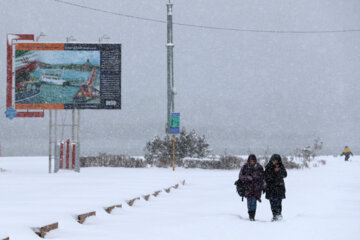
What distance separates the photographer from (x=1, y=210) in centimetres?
828

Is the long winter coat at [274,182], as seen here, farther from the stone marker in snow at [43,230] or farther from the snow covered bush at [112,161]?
the snow covered bush at [112,161]

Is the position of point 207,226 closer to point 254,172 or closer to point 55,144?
point 254,172

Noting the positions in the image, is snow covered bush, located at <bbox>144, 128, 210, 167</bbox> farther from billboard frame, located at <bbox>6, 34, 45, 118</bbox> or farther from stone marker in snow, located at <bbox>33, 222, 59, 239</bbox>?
stone marker in snow, located at <bbox>33, 222, 59, 239</bbox>

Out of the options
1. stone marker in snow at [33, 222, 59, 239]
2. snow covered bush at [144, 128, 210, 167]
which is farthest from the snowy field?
snow covered bush at [144, 128, 210, 167]

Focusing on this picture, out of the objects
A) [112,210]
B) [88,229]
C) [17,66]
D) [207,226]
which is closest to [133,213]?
[112,210]

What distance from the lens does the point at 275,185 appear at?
10.9m

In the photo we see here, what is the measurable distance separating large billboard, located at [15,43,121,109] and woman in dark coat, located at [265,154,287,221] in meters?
17.2

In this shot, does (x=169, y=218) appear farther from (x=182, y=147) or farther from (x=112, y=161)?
(x=182, y=147)

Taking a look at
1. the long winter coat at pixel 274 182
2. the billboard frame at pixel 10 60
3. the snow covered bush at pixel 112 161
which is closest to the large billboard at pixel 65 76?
the billboard frame at pixel 10 60

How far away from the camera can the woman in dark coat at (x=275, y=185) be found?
1090 cm

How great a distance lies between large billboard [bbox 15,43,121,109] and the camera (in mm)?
27047

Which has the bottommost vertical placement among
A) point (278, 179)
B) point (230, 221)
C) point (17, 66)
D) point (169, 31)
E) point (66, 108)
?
point (230, 221)

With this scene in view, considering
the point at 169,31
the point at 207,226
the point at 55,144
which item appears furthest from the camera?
the point at 169,31

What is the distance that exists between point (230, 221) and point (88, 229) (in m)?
3.13
